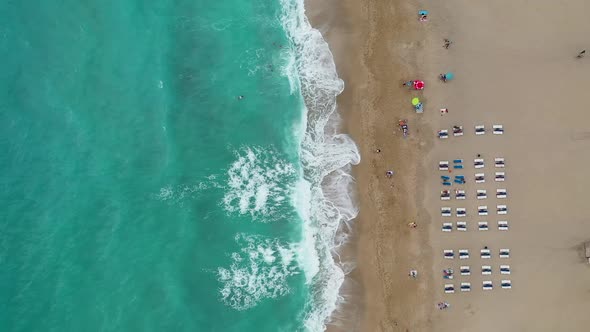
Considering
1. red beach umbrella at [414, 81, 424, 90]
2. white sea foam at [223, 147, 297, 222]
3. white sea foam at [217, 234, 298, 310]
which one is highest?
red beach umbrella at [414, 81, 424, 90]

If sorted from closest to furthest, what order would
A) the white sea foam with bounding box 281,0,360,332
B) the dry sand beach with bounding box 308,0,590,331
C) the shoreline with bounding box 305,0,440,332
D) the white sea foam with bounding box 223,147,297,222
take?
the dry sand beach with bounding box 308,0,590,331 < the shoreline with bounding box 305,0,440,332 < the white sea foam with bounding box 281,0,360,332 < the white sea foam with bounding box 223,147,297,222

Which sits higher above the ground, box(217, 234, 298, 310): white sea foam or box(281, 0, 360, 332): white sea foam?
box(281, 0, 360, 332): white sea foam

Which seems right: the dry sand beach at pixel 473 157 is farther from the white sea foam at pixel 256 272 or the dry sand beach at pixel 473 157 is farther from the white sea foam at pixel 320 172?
the white sea foam at pixel 256 272

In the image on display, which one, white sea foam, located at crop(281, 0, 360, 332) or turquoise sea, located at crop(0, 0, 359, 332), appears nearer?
turquoise sea, located at crop(0, 0, 359, 332)

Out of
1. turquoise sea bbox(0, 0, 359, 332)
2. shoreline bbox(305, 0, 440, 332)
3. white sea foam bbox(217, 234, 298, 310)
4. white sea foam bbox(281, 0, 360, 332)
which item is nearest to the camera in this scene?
turquoise sea bbox(0, 0, 359, 332)

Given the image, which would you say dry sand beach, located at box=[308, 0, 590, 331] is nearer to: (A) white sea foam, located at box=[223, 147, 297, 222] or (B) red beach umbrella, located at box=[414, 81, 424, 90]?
(B) red beach umbrella, located at box=[414, 81, 424, 90]

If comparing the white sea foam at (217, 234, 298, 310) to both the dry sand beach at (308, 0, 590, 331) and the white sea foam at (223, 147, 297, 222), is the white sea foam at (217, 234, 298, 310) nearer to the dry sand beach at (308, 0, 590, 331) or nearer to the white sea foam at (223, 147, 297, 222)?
the white sea foam at (223, 147, 297, 222)

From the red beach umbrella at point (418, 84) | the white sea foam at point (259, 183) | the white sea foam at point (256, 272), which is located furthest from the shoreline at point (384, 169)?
the white sea foam at point (259, 183)

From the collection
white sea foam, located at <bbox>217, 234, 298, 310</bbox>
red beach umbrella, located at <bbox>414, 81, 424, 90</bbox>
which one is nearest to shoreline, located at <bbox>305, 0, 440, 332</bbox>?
red beach umbrella, located at <bbox>414, 81, 424, 90</bbox>

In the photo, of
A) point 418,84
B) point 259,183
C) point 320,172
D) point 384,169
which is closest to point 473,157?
point 384,169
